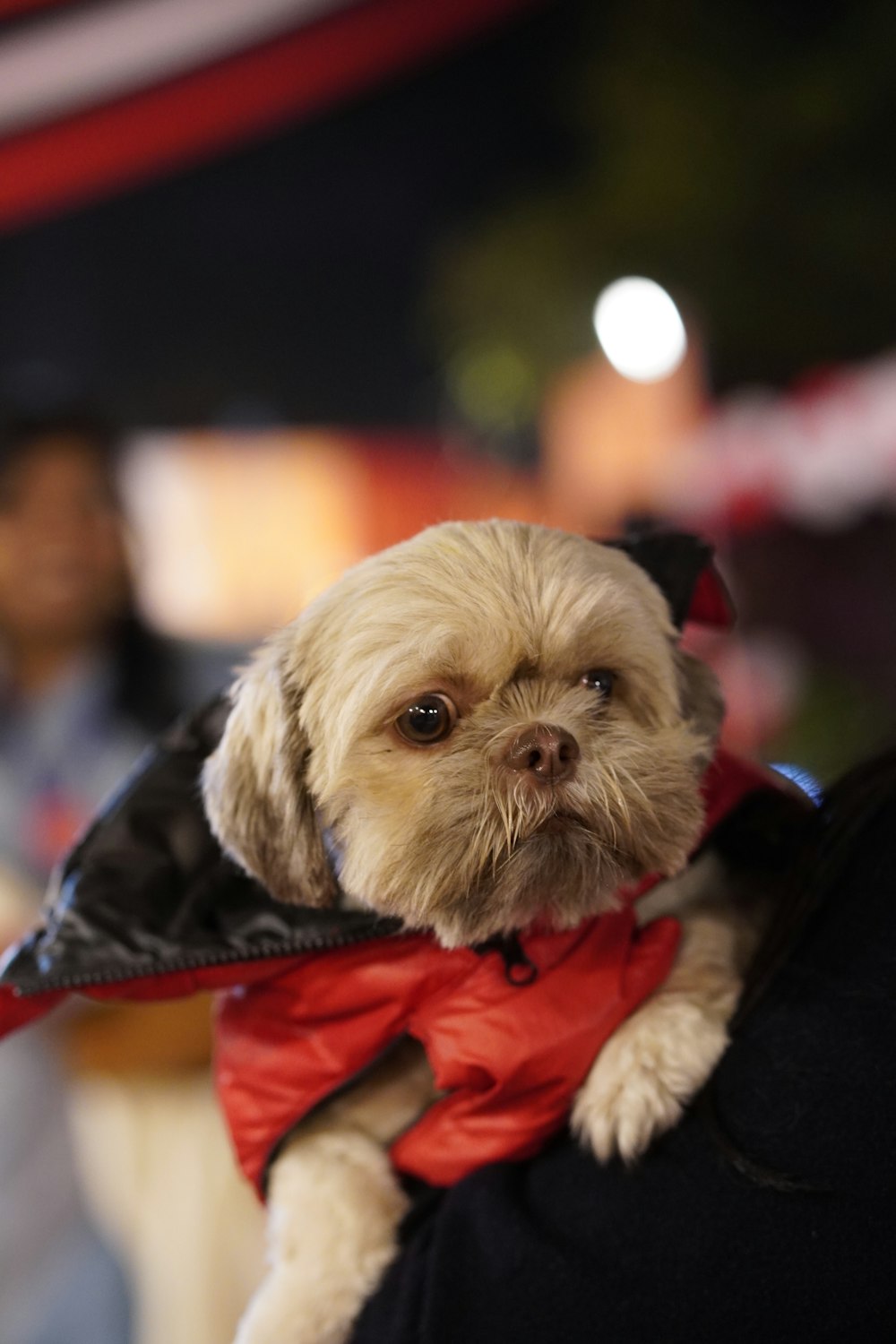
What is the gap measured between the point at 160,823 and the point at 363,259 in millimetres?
5540

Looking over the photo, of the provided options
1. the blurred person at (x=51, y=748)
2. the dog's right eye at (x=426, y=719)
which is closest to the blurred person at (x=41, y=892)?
the blurred person at (x=51, y=748)

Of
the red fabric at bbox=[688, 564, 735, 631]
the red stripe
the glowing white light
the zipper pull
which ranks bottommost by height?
the zipper pull

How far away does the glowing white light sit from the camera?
3639mm

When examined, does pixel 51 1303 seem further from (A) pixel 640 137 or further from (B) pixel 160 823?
(A) pixel 640 137

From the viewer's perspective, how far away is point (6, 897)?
1806 millimetres

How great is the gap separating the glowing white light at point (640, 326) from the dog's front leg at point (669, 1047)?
292 cm

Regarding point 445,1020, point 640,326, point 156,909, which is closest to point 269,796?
point 156,909

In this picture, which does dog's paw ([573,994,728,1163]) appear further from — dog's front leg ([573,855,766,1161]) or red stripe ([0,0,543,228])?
red stripe ([0,0,543,228])

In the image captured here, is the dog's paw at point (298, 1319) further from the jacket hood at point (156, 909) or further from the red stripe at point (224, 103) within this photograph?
the red stripe at point (224, 103)

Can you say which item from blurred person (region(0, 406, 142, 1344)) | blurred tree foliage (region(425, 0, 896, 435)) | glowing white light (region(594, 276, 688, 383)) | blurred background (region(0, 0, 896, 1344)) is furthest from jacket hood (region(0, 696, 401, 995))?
blurred tree foliage (region(425, 0, 896, 435))

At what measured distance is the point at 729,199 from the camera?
11.6 feet

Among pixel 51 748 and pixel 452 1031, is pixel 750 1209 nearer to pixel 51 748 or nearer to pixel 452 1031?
pixel 452 1031

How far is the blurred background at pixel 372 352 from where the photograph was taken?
232cm

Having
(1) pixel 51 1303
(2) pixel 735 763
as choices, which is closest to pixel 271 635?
(2) pixel 735 763
